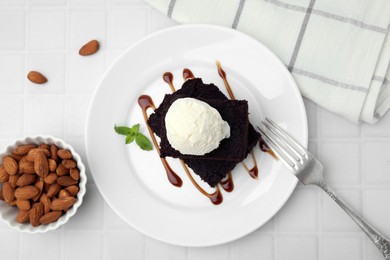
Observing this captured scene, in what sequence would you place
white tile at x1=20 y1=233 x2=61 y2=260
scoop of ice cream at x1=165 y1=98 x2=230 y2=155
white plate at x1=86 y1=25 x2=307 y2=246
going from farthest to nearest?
1. white tile at x1=20 y1=233 x2=61 y2=260
2. white plate at x1=86 y1=25 x2=307 y2=246
3. scoop of ice cream at x1=165 y1=98 x2=230 y2=155

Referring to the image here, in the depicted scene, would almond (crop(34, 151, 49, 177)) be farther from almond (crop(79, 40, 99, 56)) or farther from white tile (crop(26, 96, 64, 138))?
almond (crop(79, 40, 99, 56))

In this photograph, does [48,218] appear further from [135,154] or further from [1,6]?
[1,6]

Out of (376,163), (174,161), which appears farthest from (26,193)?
(376,163)

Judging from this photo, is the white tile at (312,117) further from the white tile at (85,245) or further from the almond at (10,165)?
the almond at (10,165)

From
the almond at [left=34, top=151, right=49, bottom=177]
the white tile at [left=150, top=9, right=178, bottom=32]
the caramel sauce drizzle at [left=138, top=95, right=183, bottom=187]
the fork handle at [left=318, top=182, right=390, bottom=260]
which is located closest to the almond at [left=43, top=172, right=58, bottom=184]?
the almond at [left=34, top=151, right=49, bottom=177]

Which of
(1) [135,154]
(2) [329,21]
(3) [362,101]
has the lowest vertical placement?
(1) [135,154]

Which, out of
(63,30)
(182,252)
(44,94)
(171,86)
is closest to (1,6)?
(63,30)

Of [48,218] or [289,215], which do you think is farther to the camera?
[289,215]
